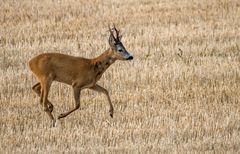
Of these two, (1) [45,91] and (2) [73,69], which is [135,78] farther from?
(1) [45,91]

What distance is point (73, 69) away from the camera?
12711 millimetres

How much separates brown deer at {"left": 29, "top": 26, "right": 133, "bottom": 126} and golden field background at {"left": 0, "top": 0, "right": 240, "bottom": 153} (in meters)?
0.37

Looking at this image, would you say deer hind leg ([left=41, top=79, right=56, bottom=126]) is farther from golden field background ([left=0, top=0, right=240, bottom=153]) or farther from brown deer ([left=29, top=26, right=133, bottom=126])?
golden field background ([left=0, top=0, right=240, bottom=153])

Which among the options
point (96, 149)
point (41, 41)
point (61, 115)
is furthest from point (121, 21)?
point (96, 149)

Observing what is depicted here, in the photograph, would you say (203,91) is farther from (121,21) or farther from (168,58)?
(121,21)

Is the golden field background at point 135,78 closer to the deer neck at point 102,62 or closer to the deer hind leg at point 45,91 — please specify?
the deer hind leg at point 45,91

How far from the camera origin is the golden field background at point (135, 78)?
11.2m

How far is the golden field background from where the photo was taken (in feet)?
36.8

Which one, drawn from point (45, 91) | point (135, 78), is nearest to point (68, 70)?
point (45, 91)

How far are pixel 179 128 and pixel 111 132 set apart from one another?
953mm

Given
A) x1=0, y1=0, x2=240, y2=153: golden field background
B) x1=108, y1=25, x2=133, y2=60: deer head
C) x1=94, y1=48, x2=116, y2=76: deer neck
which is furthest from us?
x1=94, y1=48, x2=116, y2=76: deer neck

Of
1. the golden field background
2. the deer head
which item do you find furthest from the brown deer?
the golden field background

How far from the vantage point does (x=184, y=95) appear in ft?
44.8

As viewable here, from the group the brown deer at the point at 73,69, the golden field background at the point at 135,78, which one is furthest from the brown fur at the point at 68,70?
the golden field background at the point at 135,78
